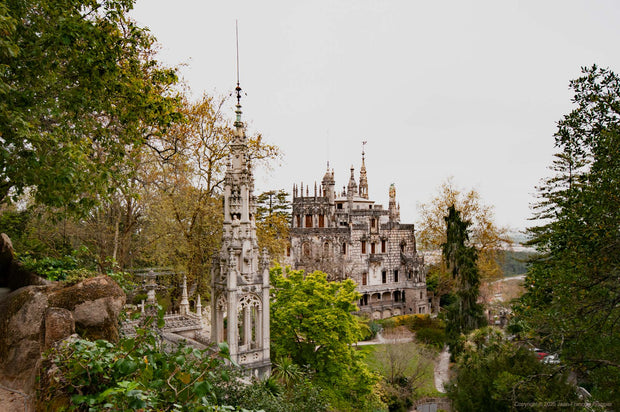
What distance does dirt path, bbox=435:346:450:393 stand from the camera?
22681mm

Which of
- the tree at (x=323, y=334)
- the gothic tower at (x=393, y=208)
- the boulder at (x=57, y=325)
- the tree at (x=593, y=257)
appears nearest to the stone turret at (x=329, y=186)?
the gothic tower at (x=393, y=208)

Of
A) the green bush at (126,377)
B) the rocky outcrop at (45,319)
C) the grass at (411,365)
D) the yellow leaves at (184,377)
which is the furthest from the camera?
the grass at (411,365)

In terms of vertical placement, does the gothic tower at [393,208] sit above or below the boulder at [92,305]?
above

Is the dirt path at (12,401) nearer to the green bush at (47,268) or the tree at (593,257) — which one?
the green bush at (47,268)

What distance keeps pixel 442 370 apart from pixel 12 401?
2519cm

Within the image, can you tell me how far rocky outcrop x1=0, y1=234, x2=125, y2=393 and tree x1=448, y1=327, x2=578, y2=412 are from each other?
8.16m

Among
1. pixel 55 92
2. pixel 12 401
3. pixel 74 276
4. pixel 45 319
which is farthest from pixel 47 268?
pixel 55 92

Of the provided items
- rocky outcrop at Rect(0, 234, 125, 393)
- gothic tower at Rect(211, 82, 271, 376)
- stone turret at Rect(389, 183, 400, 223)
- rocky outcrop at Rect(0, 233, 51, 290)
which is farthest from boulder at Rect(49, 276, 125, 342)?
stone turret at Rect(389, 183, 400, 223)

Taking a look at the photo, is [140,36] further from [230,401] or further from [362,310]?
[362,310]

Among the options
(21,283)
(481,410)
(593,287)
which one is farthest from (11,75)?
(481,410)

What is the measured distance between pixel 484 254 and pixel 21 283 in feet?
114

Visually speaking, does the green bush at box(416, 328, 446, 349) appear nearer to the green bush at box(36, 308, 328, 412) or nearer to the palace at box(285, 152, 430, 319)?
the palace at box(285, 152, 430, 319)

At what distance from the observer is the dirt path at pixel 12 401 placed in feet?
15.2

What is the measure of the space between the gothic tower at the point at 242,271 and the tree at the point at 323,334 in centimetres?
210
